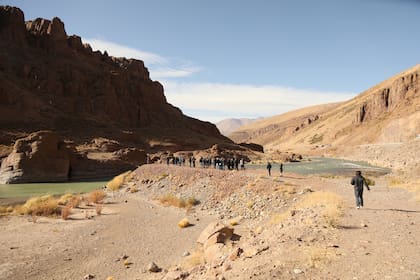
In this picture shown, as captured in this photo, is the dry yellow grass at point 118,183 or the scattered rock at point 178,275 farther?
the dry yellow grass at point 118,183

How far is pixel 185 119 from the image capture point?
124 m

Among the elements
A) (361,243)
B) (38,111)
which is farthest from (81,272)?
(38,111)

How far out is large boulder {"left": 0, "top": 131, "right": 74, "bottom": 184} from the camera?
47969mm

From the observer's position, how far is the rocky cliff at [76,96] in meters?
78.6

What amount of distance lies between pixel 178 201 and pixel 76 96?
77282 mm

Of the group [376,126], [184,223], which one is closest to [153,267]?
[184,223]

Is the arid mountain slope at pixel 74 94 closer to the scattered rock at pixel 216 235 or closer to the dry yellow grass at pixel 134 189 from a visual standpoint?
the dry yellow grass at pixel 134 189

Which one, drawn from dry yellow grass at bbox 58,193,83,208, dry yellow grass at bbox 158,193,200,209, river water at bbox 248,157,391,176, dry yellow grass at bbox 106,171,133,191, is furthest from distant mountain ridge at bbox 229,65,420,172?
dry yellow grass at bbox 58,193,83,208

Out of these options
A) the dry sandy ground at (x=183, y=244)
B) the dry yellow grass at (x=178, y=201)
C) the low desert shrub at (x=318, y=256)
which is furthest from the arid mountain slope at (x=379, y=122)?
the low desert shrub at (x=318, y=256)

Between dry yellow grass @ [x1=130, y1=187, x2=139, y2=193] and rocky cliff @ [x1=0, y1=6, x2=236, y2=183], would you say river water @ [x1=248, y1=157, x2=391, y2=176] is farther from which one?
rocky cliff @ [x1=0, y1=6, x2=236, y2=183]

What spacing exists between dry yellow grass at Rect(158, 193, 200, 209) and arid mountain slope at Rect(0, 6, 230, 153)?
47.6 m

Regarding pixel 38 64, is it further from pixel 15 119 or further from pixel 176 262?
pixel 176 262

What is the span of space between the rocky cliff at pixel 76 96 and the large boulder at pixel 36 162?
12766 mm

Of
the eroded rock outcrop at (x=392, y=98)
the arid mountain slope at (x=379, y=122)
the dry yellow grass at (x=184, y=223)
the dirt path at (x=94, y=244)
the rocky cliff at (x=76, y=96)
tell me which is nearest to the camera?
the dirt path at (x=94, y=244)
